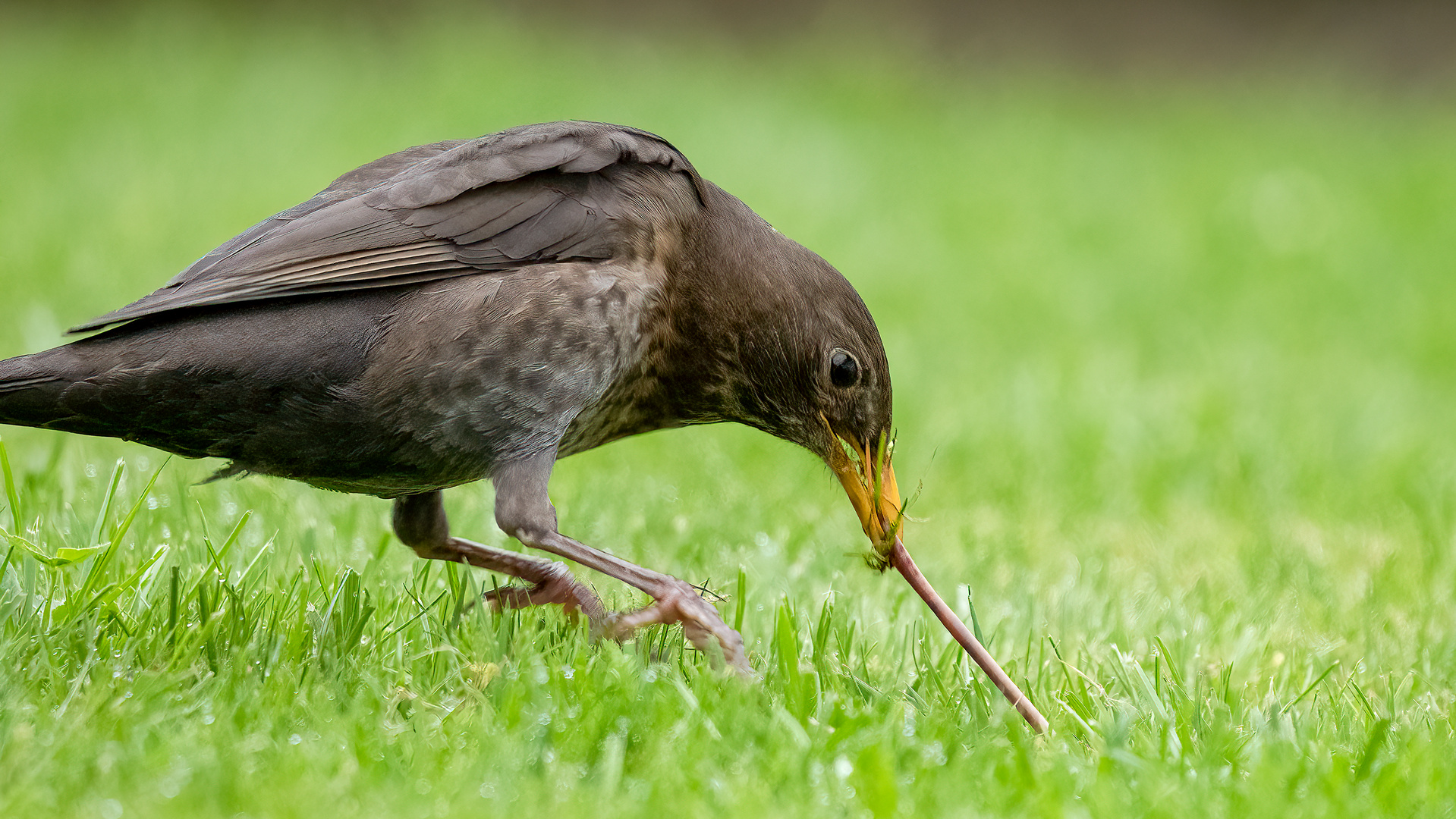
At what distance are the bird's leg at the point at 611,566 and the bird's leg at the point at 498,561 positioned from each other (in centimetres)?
14

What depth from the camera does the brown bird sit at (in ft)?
9.84

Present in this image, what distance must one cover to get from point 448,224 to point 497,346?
31cm

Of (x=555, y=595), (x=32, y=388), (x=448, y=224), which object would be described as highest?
(x=448, y=224)

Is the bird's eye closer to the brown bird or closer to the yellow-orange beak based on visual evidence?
the brown bird

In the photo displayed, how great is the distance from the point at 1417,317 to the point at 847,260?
3248 mm

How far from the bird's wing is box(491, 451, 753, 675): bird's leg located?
459 mm

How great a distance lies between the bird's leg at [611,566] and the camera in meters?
2.96

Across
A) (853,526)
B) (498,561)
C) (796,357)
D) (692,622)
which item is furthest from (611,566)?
(853,526)

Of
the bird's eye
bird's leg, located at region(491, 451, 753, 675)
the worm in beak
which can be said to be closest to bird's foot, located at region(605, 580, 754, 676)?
bird's leg, located at region(491, 451, 753, 675)

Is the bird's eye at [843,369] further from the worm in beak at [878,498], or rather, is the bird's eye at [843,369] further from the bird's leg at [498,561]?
the bird's leg at [498,561]

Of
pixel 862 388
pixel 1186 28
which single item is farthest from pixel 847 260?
pixel 1186 28

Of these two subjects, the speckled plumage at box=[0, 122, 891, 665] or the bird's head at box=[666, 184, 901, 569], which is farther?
the bird's head at box=[666, 184, 901, 569]

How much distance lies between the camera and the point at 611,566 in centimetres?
307

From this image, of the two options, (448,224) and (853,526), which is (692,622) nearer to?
(448,224)
